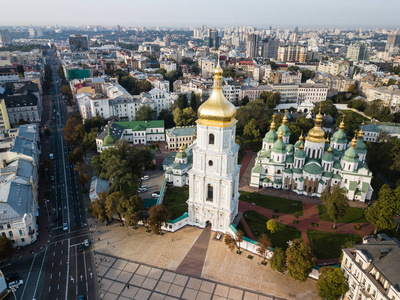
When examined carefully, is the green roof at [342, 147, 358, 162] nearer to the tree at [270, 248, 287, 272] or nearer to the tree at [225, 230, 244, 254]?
the tree at [270, 248, 287, 272]

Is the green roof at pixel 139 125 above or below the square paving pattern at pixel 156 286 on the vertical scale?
above

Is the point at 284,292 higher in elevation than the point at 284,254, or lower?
lower

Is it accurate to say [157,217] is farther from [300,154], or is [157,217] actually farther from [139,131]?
[139,131]

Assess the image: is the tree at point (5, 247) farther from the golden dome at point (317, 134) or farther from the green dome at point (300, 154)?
the golden dome at point (317, 134)

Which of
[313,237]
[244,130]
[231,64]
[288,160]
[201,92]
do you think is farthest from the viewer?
[231,64]

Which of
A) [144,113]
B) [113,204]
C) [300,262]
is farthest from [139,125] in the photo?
[300,262]

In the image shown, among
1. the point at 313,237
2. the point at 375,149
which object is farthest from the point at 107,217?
the point at 375,149

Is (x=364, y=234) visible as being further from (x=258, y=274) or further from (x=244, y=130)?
(x=244, y=130)

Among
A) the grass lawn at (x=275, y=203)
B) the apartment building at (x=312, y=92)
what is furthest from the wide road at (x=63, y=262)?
the apartment building at (x=312, y=92)
